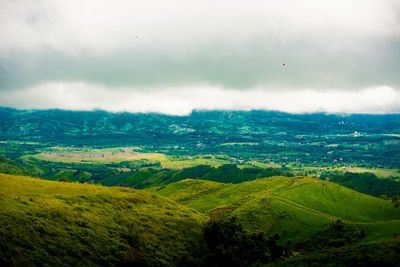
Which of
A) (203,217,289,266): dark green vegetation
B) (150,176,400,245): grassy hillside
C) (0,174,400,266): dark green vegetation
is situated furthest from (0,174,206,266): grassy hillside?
(150,176,400,245): grassy hillside

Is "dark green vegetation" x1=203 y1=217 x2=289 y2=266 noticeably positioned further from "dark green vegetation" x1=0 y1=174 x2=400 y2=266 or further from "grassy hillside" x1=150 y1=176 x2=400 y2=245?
"grassy hillside" x1=150 y1=176 x2=400 y2=245

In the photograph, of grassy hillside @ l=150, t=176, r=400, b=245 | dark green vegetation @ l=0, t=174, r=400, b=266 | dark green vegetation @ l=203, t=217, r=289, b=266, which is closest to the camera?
dark green vegetation @ l=0, t=174, r=400, b=266

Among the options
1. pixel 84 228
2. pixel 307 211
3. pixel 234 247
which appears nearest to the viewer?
pixel 84 228

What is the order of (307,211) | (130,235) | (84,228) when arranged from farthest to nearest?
(307,211)
(130,235)
(84,228)

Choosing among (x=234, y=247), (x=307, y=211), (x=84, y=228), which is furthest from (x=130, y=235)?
(x=307, y=211)

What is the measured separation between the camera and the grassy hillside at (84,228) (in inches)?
1893

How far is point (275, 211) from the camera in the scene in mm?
140875

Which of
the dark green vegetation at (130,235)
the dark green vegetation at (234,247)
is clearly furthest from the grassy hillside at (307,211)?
the dark green vegetation at (234,247)

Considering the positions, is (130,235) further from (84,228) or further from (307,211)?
(307,211)

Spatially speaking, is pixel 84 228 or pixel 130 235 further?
pixel 130 235

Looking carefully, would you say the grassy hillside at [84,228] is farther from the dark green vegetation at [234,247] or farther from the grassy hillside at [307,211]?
the grassy hillside at [307,211]

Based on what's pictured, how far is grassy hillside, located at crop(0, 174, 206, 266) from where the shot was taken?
158 feet

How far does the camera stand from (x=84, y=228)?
190 feet

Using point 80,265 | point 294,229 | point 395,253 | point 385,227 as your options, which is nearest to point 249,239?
point 395,253
